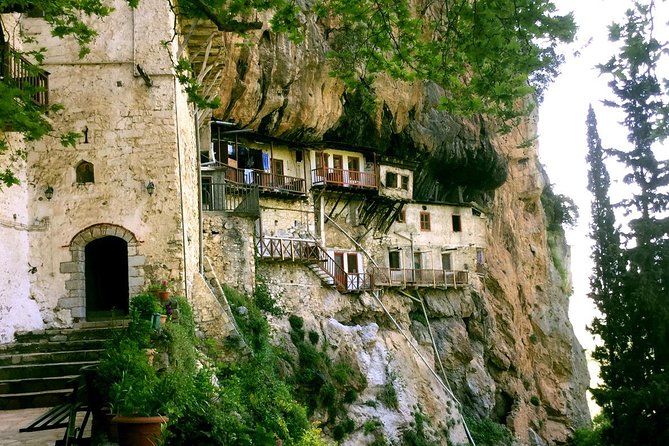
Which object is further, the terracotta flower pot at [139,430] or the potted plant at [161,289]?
the potted plant at [161,289]

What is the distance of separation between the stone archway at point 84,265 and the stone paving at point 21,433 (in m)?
4.72

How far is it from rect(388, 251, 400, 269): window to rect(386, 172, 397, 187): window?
3468mm

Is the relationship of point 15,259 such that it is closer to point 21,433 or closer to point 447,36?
point 21,433

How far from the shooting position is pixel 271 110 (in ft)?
90.0

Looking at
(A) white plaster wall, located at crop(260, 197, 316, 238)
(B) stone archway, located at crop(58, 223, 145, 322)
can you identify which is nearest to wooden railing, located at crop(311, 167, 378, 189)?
(A) white plaster wall, located at crop(260, 197, 316, 238)

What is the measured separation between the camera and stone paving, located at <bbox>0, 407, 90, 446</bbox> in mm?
7699

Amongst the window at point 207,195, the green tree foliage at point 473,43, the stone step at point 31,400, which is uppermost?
the window at point 207,195

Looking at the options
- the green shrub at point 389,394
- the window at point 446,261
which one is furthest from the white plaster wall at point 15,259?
the window at point 446,261

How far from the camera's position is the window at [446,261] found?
3747cm

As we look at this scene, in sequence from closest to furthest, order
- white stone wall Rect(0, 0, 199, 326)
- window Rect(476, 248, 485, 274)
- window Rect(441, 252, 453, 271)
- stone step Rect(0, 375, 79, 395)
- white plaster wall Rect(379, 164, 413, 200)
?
stone step Rect(0, 375, 79, 395) < white stone wall Rect(0, 0, 199, 326) < white plaster wall Rect(379, 164, 413, 200) < window Rect(441, 252, 453, 271) < window Rect(476, 248, 485, 274)

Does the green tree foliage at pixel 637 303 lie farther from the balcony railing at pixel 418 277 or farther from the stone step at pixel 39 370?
the stone step at pixel 39 370

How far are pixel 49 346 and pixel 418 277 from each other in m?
23.3

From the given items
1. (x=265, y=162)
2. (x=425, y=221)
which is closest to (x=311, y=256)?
(x=265, y=162)

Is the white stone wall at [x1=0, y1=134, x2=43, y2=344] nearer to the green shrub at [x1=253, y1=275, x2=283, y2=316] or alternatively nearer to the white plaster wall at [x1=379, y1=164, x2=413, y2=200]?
the green shrub at [x1=253, y1=275, x2=283, y2=316]
